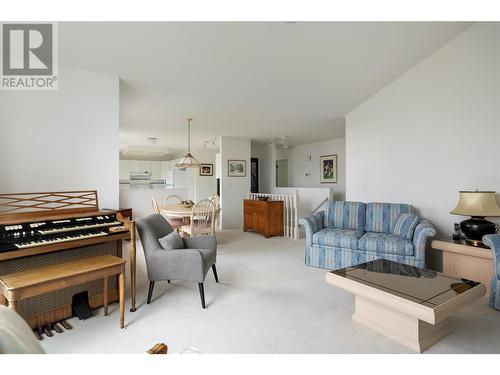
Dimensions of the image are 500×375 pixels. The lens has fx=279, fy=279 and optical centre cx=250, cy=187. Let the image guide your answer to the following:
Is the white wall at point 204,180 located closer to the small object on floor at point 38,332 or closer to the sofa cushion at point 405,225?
the sofa cushion at point 405,225

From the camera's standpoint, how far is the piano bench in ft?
5.72

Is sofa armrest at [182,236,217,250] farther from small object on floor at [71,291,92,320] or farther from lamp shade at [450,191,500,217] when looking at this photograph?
lamp shade at [450,191,500,217]

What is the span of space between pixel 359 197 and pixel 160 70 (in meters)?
3.53

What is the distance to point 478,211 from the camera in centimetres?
277

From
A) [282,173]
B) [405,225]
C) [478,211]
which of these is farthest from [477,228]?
[282,173]

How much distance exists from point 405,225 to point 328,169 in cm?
460

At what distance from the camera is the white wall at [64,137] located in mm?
2582

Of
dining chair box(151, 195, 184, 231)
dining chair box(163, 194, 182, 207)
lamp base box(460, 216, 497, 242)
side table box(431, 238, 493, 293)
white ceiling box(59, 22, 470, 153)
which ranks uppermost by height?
white ceiling box(59, 22, 470, 153)

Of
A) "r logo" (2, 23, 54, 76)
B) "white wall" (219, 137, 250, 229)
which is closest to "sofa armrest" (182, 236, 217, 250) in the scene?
"r logo" (2, 23, 54, 76)

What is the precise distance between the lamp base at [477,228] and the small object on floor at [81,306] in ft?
12.2

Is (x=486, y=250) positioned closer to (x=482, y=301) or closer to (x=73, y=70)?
(x=482, y=301)

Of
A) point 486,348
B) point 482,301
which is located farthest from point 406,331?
point 482,301

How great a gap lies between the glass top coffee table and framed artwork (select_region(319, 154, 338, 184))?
5.52 meters

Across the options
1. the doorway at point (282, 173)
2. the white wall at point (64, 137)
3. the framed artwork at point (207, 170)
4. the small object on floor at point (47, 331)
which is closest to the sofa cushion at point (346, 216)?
the white wall at point (64, 137)
